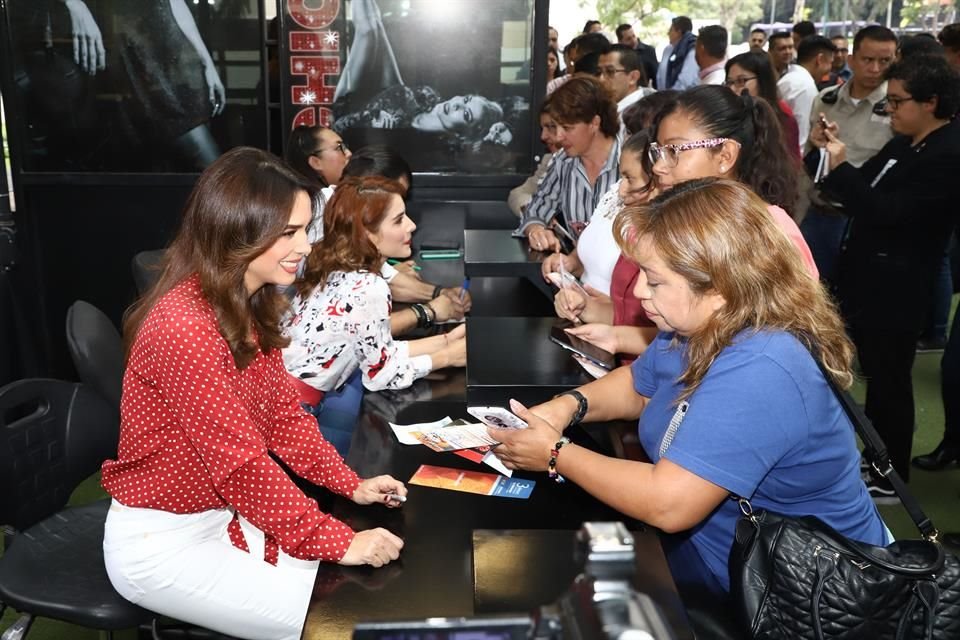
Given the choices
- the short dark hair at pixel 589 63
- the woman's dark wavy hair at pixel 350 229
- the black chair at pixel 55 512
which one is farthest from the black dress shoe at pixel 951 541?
the short dark hair at pixel 589 63

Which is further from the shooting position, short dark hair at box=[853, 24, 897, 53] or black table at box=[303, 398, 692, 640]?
short dark hair at box=[853, 24, 897, 53]

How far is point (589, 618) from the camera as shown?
2.94 ft

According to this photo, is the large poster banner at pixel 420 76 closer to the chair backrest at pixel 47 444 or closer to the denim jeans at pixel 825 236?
the denim jeans at pixel 825 236

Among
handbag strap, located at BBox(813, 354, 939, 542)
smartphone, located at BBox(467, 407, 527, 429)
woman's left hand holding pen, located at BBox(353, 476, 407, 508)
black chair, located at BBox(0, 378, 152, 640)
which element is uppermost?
handbag strap, located at BBox(813, 354, 939, 542)

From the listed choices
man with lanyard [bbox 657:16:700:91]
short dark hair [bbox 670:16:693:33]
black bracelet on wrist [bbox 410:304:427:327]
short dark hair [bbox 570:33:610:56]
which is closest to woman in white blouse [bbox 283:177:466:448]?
black bracelet on wrist [bbox 410:304:427:327]

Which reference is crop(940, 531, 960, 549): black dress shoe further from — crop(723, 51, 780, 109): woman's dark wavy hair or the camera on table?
crop(723, 51, 780, 109): woman's dark wavy hair

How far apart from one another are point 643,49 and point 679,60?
128 centimetres

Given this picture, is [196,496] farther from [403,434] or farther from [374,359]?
[374,359]

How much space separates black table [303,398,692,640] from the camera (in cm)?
132

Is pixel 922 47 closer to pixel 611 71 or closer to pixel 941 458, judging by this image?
pixel 941 458

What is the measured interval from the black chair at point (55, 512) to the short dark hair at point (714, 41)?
550 centimetres

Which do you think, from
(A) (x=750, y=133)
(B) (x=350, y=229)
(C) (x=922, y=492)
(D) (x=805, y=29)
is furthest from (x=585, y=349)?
(D) (x=805, y=29)

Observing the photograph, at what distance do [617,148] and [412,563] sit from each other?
2644 mm

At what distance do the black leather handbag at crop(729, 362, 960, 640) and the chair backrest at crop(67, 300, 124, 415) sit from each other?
5.58 feet
